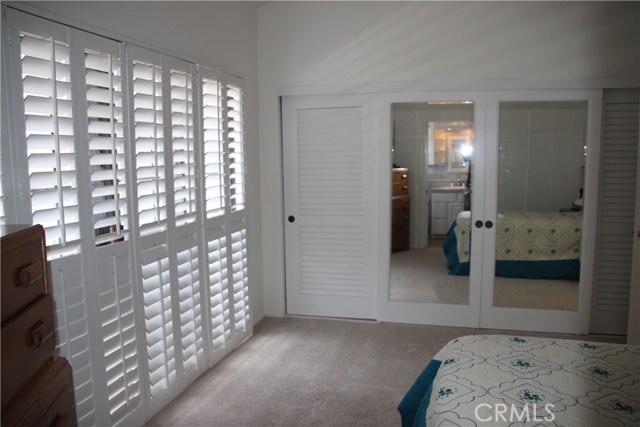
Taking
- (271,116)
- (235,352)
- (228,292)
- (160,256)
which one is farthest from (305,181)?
(160,256)

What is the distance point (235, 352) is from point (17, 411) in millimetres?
2556

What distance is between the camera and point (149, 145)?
2453 mm

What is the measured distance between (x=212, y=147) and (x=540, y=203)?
94.8 inches

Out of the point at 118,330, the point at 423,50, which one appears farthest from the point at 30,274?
the point at 423,50

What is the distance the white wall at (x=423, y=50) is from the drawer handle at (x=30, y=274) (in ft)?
9.88

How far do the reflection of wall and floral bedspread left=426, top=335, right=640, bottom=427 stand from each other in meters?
1.97

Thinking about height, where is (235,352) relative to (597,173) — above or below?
below

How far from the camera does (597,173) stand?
11.8ft

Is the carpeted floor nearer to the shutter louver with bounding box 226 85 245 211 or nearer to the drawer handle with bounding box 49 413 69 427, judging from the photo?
the shutter louver with bounding box 226 85 245 211

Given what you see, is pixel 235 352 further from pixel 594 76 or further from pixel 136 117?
Result: pixel 594 76

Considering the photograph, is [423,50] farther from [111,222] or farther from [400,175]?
[111,222]

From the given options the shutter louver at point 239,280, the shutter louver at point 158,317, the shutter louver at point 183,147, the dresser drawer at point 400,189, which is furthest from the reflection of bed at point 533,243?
the shutter louver at point 158,317

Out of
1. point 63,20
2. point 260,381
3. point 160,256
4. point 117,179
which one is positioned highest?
point 63,20

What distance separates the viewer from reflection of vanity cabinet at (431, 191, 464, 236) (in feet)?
12.5
